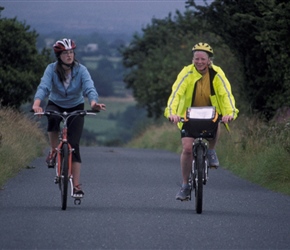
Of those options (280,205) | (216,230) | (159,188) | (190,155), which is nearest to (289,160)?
(159,188)

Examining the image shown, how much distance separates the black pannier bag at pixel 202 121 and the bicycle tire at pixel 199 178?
0.65 feet

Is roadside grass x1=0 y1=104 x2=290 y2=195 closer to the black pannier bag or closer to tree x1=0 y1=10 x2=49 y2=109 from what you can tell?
the black pannier bag

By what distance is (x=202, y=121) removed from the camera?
1240cm

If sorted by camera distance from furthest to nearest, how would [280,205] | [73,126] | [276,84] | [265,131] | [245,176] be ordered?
[276,84]
[265,131]
[245,176]
[280,205]
[73,126]

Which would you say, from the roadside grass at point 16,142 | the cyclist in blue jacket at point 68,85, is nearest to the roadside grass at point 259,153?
the roadside grass at point 16,142

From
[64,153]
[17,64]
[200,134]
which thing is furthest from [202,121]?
[17,64]

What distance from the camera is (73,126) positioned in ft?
41.9

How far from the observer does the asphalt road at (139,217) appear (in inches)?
391

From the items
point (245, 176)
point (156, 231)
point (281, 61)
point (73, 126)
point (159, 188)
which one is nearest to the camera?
point (156, 231)

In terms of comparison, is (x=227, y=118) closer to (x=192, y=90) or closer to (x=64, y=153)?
(x=192, y=90)

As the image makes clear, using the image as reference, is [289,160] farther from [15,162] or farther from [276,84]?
[276,84]

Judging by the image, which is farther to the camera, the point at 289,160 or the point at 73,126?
the point at 289,160

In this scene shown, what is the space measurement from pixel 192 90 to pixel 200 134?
48cm

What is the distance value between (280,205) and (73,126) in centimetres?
267
